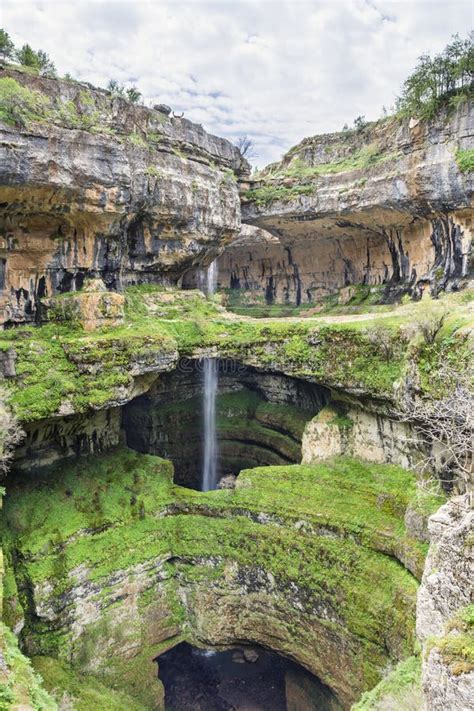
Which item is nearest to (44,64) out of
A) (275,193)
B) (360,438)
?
(275,193)

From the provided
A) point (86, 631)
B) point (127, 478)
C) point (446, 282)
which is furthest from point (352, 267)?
point (86, 631)

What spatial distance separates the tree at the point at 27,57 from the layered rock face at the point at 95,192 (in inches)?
76.6

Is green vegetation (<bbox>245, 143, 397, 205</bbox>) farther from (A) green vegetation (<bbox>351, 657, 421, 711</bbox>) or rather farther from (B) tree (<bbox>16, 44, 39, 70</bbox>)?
(A) green vegetation (<bbox>351, 657, 421, 711</bbox>)

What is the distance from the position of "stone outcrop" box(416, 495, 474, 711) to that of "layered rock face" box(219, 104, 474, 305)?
551 inches

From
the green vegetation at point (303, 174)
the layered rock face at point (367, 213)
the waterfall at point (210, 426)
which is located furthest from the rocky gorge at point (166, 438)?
the waterfall at point (210, 426)

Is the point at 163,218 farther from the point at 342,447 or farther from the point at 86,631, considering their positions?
the point at 86,631

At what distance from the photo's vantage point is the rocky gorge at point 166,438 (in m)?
11.4

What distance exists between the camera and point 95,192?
50.2ft

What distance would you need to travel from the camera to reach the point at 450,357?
1097 cm

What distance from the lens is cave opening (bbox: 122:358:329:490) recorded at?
20500 mm

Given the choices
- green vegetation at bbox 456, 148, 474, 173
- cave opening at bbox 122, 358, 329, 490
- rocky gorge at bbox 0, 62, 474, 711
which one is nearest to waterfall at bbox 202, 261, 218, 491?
cave opening at bbox 122, 358, 329, 490

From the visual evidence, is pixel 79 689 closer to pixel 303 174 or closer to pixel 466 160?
pixel 466 160

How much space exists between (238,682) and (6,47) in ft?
74.2

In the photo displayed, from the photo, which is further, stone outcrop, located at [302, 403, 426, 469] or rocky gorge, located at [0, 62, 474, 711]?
stone outcrop, located at [302, 403, 426, 469]
